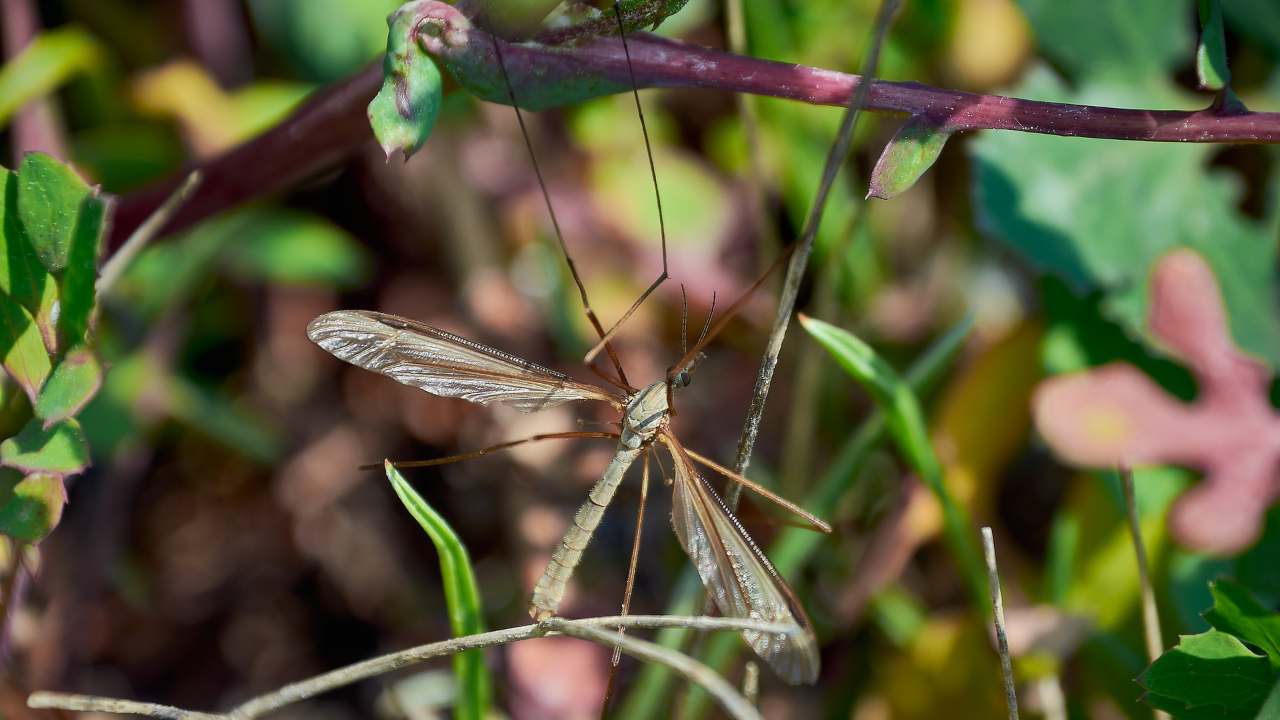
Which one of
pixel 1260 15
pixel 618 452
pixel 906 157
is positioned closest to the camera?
pixel 906 157

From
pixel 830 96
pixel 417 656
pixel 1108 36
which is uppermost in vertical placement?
pixel 1108 36

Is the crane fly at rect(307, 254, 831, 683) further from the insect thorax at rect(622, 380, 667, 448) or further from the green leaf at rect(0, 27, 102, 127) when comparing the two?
the green leaf at rect(0, 27, 102, 127)

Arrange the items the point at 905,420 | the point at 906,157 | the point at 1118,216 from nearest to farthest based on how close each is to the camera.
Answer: the point at 906,157, the point at 905,420, the point at 1118,216

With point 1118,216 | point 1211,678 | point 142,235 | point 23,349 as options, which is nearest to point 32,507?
point 23,349

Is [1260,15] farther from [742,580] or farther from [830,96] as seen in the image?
[742,580]

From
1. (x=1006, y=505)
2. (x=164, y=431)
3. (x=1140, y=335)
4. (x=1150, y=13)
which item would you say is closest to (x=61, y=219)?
(x=164, y=431)

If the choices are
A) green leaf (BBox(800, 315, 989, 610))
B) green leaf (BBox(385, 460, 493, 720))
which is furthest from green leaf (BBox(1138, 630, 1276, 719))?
green leaf (BBox(385, 460, 493, 720))

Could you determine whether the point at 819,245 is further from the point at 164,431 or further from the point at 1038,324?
the point at 164,431
